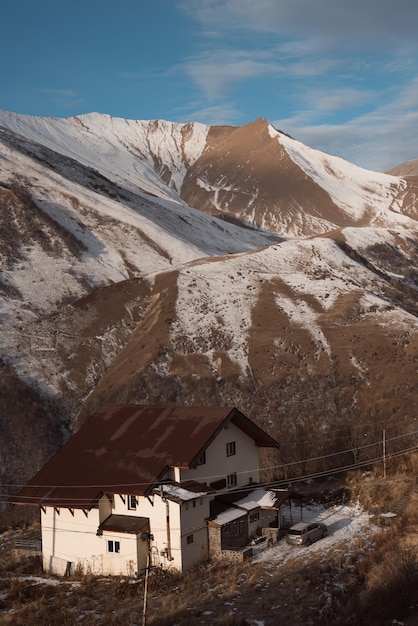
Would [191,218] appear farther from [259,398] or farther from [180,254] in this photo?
[259,398]

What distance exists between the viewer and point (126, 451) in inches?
1569

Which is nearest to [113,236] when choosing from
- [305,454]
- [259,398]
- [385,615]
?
[259,398]

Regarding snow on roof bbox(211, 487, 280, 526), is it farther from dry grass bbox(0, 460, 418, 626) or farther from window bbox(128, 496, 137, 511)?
window bbox(128, 496, 137, 511)

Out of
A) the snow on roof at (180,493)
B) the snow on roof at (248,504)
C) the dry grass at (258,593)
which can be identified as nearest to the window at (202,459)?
the snow on roof at (180,493)

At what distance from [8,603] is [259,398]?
50.5 metres

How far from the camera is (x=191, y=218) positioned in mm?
185875

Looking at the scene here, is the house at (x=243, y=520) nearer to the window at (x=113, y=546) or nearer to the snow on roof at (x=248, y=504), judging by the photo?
the snow on roof at (x=248, y=504)

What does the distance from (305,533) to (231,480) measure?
618 cm

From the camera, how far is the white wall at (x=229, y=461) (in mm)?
39094

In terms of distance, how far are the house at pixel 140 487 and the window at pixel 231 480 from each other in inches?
2.4

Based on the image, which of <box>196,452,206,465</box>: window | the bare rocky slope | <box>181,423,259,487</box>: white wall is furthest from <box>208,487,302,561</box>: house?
the bare rocky slope

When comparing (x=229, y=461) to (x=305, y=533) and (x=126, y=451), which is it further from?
(x=305, y=533)

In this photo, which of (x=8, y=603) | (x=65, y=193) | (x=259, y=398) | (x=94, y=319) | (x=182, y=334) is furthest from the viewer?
(x=65, y=193)

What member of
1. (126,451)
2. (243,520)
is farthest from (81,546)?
(243,520)
